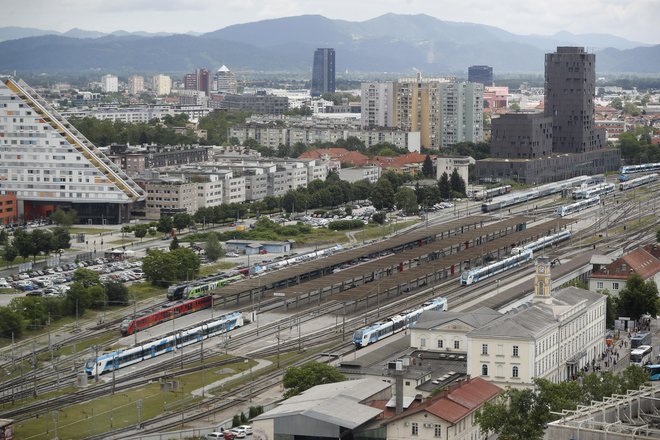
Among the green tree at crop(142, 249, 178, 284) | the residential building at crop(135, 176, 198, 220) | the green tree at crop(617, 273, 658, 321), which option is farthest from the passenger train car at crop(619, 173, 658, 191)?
the green tree at crop(617, 273, 658, 321)

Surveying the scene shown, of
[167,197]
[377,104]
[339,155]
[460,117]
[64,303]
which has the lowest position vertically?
[64,303]

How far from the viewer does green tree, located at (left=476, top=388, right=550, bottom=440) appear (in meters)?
23.7

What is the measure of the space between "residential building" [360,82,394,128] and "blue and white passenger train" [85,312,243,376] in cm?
6740

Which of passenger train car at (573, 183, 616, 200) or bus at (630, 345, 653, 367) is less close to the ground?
passenger train car at (573, 183, 616, 200)

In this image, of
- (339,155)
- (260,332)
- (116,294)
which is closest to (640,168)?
(339,155)

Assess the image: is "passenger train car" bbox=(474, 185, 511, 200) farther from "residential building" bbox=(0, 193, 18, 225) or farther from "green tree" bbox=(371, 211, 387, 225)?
"residential building" bbox=(0, 193, 18, 225)

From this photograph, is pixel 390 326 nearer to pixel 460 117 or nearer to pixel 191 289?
pixel 191 289

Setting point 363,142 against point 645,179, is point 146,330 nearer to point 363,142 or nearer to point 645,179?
point 645,179

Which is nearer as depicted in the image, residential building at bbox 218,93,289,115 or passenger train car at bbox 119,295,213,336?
passenger train car at bbox 119,295,213,336

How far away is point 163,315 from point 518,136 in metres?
45.8

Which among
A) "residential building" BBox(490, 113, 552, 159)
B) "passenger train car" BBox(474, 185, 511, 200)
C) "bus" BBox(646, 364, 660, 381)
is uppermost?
"residential building" BBox(490, 113, 552, 159)

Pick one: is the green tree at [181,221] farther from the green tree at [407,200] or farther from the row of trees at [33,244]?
the green tree at [407,200]

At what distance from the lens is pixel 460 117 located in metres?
98.3

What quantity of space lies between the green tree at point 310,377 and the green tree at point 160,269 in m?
16.7
